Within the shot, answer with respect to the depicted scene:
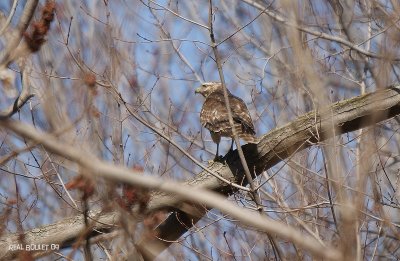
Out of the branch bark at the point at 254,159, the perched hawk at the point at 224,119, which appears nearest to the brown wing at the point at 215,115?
the perched hawk at the point at 224,119

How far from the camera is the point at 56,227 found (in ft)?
17.9

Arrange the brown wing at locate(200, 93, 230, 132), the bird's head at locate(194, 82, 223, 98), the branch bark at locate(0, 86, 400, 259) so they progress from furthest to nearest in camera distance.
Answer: the bird's head at locate(194, 82, 223, 98)
the brown wing at locate(200, 93, 230, 132)
the branch bark at locate(0, 86, 400, 259)

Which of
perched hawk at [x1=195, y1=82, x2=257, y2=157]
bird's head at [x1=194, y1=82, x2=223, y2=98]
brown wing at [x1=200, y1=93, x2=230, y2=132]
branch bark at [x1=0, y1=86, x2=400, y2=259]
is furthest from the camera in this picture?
bird's head at [x1=194, y1=82, x2=223, y2=98]

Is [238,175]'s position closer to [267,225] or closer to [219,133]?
[219,133]

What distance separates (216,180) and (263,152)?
445mm

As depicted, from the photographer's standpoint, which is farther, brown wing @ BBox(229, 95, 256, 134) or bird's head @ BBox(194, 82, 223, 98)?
bird's head @ BBox(194, 82, 223, 98)

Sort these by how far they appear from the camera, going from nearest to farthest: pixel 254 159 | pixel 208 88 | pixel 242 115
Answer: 1. pixel 254 159
2. pixel 242 115
3. pixel 208 88

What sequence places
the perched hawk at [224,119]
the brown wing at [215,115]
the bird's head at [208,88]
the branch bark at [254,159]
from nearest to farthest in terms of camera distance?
the branch bark at [254,159]
the perched hawk at [224,119]
the brown wing at [215,115]
the bird's head at [208,88]

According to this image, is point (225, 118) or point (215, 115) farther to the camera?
point (215, 115)

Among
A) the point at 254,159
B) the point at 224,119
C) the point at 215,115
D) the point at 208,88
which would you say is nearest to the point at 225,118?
the point at 224,119

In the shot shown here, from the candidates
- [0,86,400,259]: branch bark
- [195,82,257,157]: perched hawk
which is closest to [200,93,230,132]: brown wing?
[195,82,257,157]: perched hawk

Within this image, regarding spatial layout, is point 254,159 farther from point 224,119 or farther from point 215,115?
point 215,115

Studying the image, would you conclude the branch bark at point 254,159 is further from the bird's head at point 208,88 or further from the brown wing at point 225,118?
the bird's head at point 208,88

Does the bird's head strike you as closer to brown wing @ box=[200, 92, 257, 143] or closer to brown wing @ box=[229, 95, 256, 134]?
brown wing @ box=[200, 92, 257, 143]
